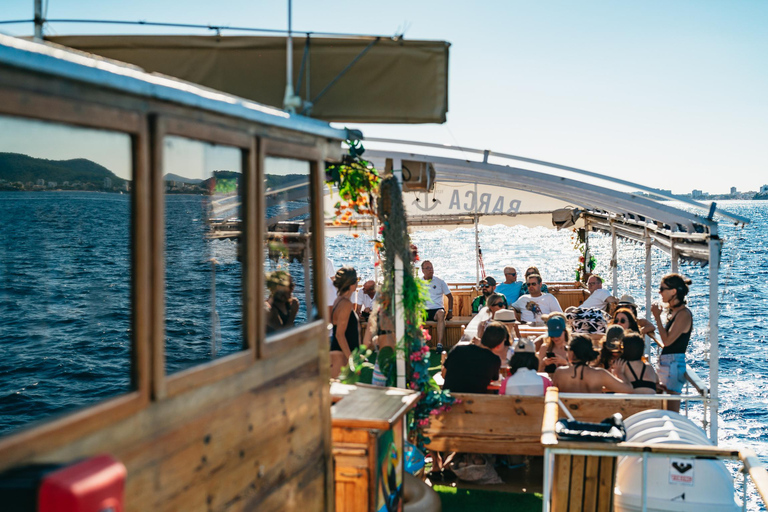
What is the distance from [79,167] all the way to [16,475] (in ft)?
252

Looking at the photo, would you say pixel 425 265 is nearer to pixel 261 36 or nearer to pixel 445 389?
pixel 445 389

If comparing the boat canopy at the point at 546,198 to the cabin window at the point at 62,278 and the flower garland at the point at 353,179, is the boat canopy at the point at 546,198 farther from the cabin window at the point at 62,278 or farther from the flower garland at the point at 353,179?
the cabin window at the point at 62,278

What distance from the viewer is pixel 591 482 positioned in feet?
12.1

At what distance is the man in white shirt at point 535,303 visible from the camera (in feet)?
31.7

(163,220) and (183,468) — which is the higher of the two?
(163,220)

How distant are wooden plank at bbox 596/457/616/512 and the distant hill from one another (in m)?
62.9

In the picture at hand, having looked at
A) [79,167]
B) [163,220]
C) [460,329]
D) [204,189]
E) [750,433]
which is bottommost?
[750,433]

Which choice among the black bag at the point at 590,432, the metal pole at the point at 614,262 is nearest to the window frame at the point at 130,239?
the black bag at the point at 590,432

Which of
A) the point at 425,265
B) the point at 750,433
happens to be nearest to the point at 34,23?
the point at 425,265

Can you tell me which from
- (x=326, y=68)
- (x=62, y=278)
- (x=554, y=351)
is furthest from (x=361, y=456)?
(x=62, y=278)

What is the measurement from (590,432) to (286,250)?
2.27 m

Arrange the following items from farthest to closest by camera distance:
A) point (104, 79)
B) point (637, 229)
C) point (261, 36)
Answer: point (637, 229), point (261, 36), point (104, 79)

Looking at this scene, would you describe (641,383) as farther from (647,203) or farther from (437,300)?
(437,300)

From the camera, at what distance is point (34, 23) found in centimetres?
344
